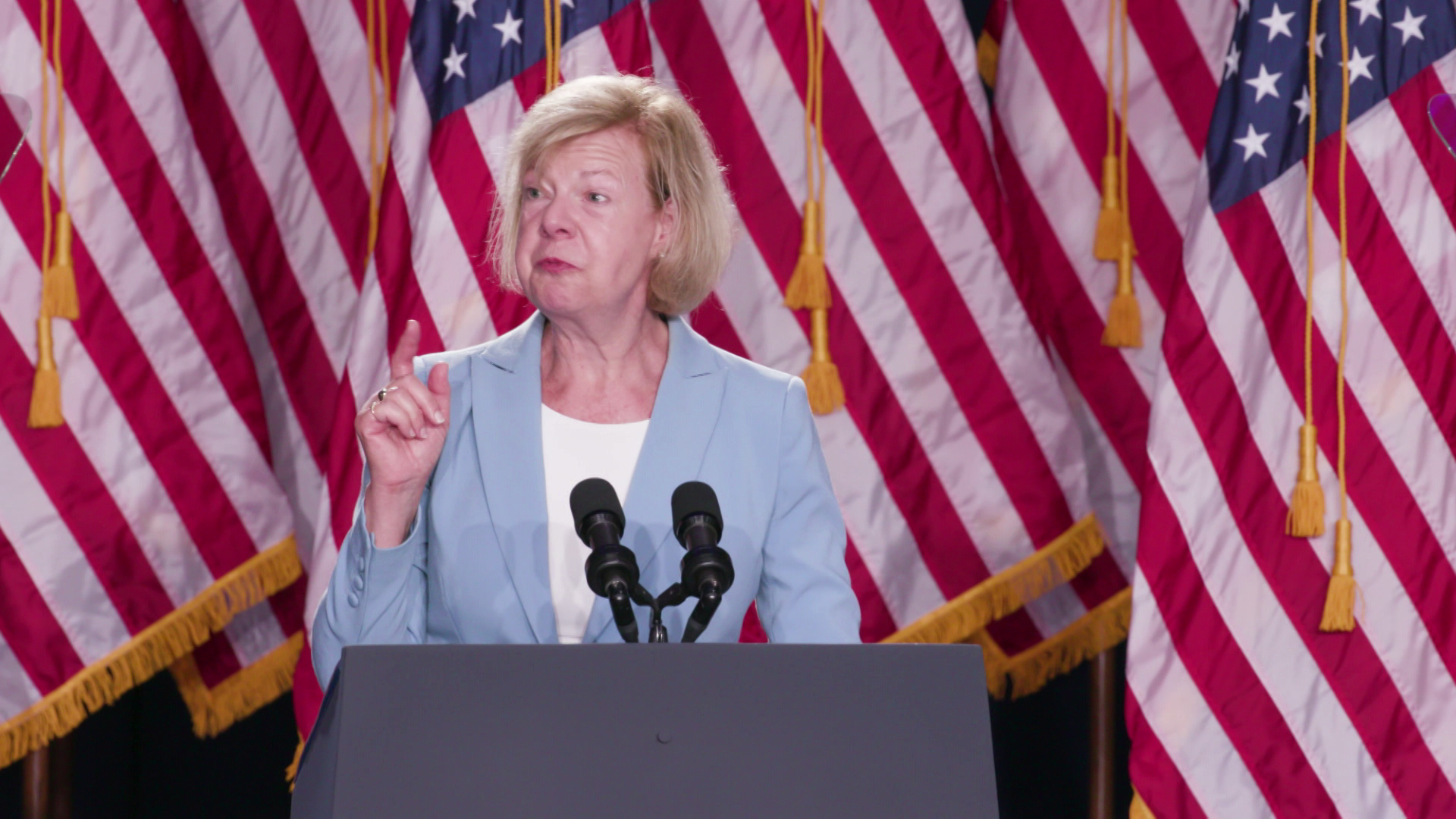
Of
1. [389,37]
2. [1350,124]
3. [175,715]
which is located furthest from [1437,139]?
[175,715]

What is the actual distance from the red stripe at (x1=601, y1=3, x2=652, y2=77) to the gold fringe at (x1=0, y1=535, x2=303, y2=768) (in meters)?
1.14

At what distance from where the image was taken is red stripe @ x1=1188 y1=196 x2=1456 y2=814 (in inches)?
106

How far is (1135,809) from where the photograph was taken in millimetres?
2725

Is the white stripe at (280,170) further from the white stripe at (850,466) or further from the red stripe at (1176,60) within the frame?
the red stripe at (1176,60)

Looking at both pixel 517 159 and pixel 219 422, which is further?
pixel 219 422

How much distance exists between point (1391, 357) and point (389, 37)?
2111mm

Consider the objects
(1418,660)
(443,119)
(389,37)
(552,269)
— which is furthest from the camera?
(389,37)

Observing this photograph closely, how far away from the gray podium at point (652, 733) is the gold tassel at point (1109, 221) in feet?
6.85

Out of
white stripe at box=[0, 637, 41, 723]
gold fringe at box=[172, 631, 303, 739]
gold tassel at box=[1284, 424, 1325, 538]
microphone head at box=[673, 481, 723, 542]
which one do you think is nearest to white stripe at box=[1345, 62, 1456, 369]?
gold tassel at box=[1284, 424, 1325, 538]

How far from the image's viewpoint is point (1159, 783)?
2.73m

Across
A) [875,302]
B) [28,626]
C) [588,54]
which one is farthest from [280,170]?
[875,302]

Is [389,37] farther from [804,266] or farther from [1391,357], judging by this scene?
[1391,357]

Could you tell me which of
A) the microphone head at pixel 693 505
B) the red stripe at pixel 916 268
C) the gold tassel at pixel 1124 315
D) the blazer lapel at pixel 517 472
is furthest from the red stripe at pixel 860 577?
the microphone head at pixel 693 505

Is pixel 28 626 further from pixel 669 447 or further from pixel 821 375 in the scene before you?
pixel 669 447
